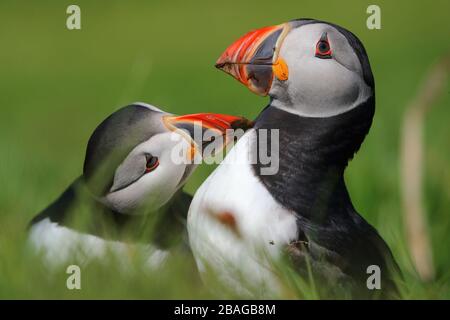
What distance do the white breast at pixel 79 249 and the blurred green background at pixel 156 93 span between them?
0.07 m

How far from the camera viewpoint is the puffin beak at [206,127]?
4227mm

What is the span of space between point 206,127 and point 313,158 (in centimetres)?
48

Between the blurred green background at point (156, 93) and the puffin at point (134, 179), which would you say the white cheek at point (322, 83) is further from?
the blurred green background at point (156, 93)

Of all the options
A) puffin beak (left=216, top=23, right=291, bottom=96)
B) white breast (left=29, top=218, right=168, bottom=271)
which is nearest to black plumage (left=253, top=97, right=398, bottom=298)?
puffin beak (left=216, top=23, right=291, bottom=96)

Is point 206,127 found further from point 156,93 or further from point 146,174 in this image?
point 156,93

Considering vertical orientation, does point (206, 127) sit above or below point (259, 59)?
below

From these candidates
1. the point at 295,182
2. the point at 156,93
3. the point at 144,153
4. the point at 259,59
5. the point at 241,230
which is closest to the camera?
the point at 241,230

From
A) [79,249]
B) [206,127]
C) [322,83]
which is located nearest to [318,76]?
[322,83]

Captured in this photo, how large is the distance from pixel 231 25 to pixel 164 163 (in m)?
7.89

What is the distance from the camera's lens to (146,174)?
4.22m

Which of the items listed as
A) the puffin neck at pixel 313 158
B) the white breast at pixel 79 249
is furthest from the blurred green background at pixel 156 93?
the puffin neck at pixel 313 158

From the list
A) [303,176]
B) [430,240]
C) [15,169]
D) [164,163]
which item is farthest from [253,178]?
[15,169]

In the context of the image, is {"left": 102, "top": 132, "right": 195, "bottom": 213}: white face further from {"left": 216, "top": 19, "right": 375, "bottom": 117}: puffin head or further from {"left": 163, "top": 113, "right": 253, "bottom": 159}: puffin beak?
{"left": 216, "top": 19, "right": 375, "bottom": 117}: puffin head
